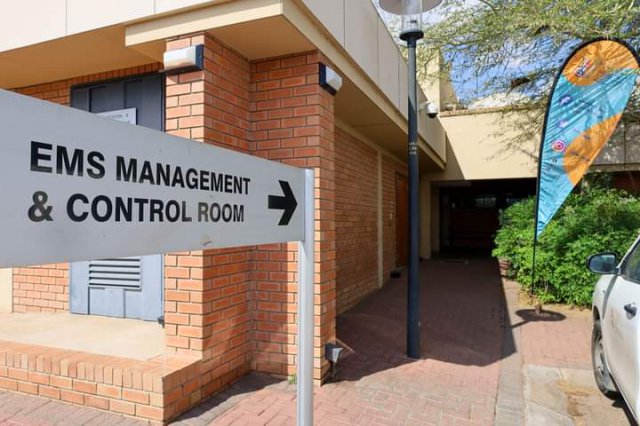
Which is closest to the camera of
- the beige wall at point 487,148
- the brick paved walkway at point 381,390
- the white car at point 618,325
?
the white car at point 618,325

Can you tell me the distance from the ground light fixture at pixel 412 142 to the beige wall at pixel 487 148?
7.30 m

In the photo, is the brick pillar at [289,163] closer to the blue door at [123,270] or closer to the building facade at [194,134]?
the building facade at [194,134]

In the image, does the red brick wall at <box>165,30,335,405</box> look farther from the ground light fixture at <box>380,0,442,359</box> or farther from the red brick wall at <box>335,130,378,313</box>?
the red brick wall at <box>335,130,378,313</box>

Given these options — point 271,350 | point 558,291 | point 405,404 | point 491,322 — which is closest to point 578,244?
point 558,291

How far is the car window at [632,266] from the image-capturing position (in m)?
2.98

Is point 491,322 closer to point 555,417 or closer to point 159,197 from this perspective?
point 555,417

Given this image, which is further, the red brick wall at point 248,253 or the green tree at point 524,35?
the green tree at point 524,35

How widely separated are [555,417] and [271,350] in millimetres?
2386

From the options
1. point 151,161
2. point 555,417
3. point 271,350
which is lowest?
point 555,417

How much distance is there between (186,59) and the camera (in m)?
3.23

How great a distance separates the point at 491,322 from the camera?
616 cm

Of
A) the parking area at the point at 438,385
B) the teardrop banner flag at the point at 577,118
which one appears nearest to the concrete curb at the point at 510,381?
the parking area at the point at 438,385

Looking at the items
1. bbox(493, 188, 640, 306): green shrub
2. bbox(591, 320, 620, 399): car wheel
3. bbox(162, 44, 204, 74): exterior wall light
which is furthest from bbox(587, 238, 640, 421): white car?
bbox(162, 44, 204, 74): exterior wall light

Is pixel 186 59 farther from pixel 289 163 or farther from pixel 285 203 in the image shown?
pixel 285 203
